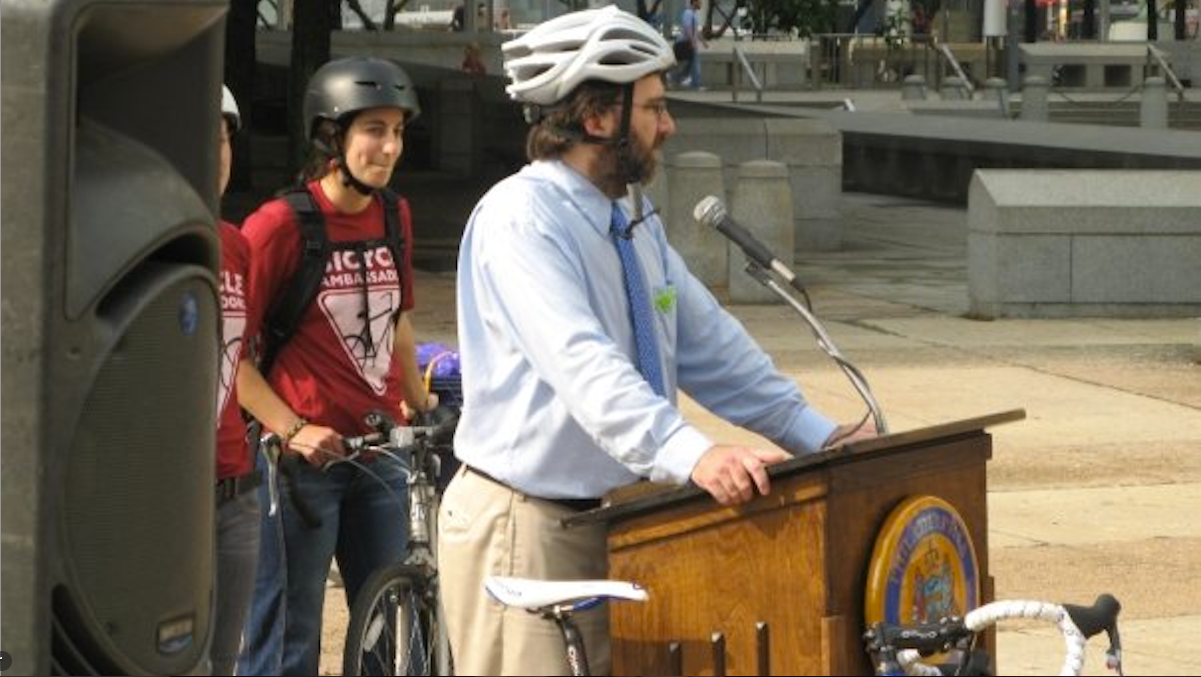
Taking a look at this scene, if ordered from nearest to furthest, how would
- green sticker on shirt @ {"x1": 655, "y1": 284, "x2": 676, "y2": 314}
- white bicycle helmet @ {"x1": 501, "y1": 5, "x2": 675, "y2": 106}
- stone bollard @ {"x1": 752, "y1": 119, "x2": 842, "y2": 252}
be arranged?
white bicycle helmet @ {"x1": 501, "y1": 5, "x2": 675, "y2": 106} → green sticker on shirt @ {"x1": 655, "y1": 284, "x2": 676, "y2": 314} → stone bollard @ {"x1": 752, "y1": 119, "x2": 842, "y2": 252}

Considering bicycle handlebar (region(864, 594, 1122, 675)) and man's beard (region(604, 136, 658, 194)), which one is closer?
bicycle handlebar (region(864, 594, 1122, 675))

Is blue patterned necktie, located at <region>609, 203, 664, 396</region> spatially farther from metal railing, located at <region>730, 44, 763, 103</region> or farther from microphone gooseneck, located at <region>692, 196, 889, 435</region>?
metal railing, located at <region>730, 44, 763, 103</region>

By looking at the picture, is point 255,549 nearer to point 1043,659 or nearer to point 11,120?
point 1043,659

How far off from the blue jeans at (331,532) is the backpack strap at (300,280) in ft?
0.98

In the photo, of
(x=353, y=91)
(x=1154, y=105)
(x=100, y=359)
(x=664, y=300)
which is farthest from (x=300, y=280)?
(x=1154, y=105)

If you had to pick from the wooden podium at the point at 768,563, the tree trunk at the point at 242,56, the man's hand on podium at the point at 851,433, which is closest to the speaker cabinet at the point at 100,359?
the wooden podium at the point at 768,563

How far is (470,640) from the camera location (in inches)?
187

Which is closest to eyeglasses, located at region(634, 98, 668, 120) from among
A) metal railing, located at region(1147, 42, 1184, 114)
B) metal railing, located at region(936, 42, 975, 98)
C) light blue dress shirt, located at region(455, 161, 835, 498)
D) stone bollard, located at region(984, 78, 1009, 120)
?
light blue dress shirt, located at region(455, 161, 835, 498)

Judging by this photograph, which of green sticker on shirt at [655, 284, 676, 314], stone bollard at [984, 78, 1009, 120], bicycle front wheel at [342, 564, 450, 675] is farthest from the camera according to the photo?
stone bollard at [984, 78, 1009, 120]

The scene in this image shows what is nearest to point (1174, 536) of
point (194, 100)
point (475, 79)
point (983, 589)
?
point (983, 589)

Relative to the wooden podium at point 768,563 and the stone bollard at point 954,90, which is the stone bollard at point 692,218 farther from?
the stone bollard at point 954,90

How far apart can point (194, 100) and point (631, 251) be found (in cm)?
98

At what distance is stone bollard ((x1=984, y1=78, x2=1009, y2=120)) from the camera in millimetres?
46081

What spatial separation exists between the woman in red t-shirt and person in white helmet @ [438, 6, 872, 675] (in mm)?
1886
